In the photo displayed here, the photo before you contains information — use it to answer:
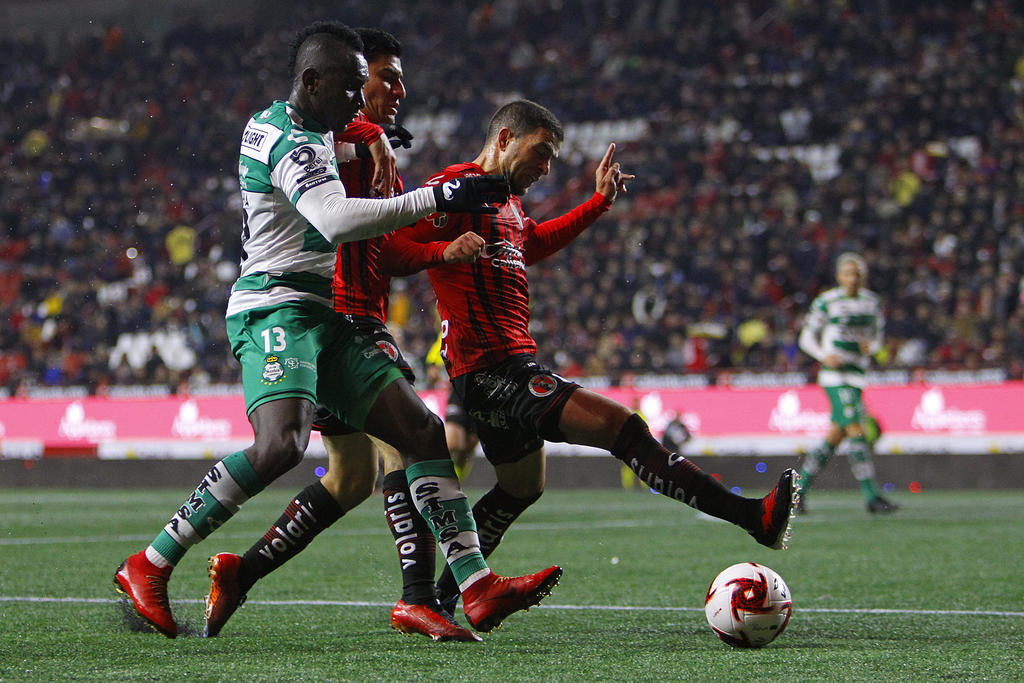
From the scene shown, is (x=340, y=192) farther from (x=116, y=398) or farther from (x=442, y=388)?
(x=116, y=398)

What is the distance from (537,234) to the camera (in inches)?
199

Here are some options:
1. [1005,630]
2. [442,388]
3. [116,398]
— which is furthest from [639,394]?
[1005,630]

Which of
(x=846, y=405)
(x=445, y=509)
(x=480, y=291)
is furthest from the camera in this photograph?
(x=846, y=405)

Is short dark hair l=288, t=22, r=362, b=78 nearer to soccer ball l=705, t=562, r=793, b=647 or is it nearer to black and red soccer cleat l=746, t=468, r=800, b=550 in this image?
black and red soccer cleat l=746, t=468, r=800, b=550

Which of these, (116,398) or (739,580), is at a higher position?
(739,580)

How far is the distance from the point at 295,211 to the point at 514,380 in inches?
35.5

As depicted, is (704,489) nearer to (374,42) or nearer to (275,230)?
(275,230)

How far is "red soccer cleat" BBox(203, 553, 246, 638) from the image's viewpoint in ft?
14.4

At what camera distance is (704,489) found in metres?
4.23

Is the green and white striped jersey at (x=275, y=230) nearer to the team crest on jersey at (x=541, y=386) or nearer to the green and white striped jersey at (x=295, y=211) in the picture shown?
the green and white striped jersey at (x=295, y=211)

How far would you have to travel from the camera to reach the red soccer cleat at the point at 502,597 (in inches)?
Result: 155

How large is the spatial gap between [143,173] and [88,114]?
8.51 feet

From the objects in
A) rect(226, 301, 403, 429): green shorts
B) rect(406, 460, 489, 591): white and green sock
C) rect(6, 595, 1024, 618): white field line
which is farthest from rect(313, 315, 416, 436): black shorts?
rect(6, 595, 1024, 618): white field line

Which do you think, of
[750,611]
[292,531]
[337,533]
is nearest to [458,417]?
[337,533]
